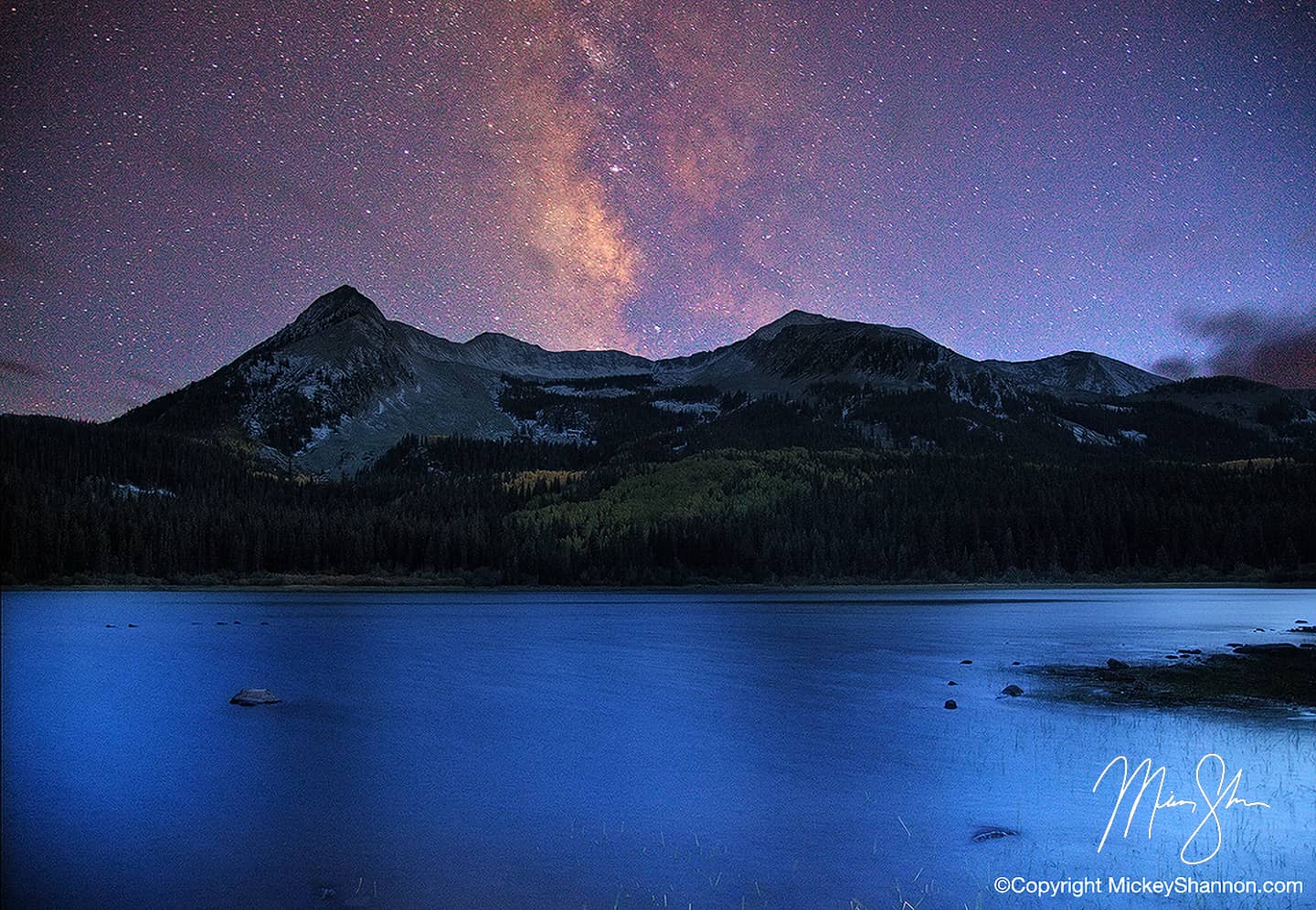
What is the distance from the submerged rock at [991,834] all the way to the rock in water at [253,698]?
31819 millimetres

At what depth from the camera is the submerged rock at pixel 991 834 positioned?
18906mm

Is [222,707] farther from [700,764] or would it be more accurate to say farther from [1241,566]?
[1241,566]

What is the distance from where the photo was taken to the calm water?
1675cm

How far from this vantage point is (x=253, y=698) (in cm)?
3975

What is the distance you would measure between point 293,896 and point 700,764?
14128 mm
